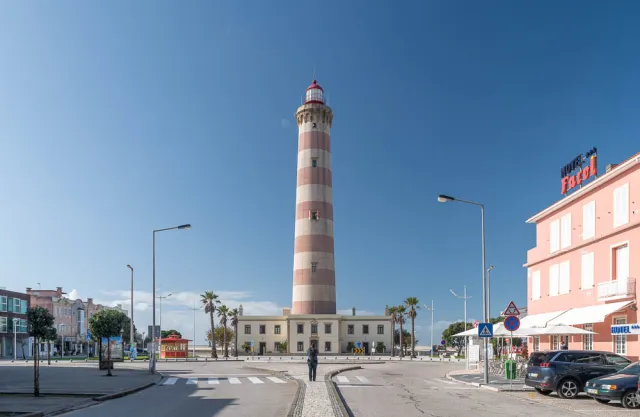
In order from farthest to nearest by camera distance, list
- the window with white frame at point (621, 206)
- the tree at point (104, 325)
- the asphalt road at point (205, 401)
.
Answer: the tree at point (104, 325) < the window with white frame at point (621, 206) < the asphalt road at point (205, 401)

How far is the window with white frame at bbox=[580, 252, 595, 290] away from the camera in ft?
113

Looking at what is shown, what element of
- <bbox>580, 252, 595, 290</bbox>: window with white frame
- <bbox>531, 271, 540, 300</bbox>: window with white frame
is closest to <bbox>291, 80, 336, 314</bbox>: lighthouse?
<bbox>531, 271, 540, 300</bbox>: window with white frame

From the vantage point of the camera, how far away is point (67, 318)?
102 meters

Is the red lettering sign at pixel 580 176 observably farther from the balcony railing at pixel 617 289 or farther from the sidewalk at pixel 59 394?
the sidewalk at pixel 59 394

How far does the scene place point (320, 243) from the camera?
6850 cm

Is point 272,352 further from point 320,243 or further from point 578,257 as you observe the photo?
point 578,257

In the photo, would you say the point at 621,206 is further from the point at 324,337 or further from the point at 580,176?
the point at 324,337

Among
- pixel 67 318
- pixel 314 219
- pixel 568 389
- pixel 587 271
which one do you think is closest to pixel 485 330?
pixel 568 389

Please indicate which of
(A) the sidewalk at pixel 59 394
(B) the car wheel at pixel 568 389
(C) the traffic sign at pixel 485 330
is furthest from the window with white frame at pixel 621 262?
(A) the sidewalk at pixel 59 394

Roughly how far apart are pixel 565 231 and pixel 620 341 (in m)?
9.29

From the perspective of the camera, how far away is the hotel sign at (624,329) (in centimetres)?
A: 2805

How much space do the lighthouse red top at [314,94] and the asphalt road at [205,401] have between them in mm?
48450

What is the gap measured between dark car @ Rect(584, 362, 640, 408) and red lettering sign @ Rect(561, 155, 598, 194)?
17.9 metres

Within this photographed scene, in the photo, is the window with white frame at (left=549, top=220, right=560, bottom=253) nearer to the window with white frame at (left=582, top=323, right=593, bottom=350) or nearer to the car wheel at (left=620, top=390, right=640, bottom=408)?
the window with white frame at (left=582, top=323, right=593, bottom=350)
